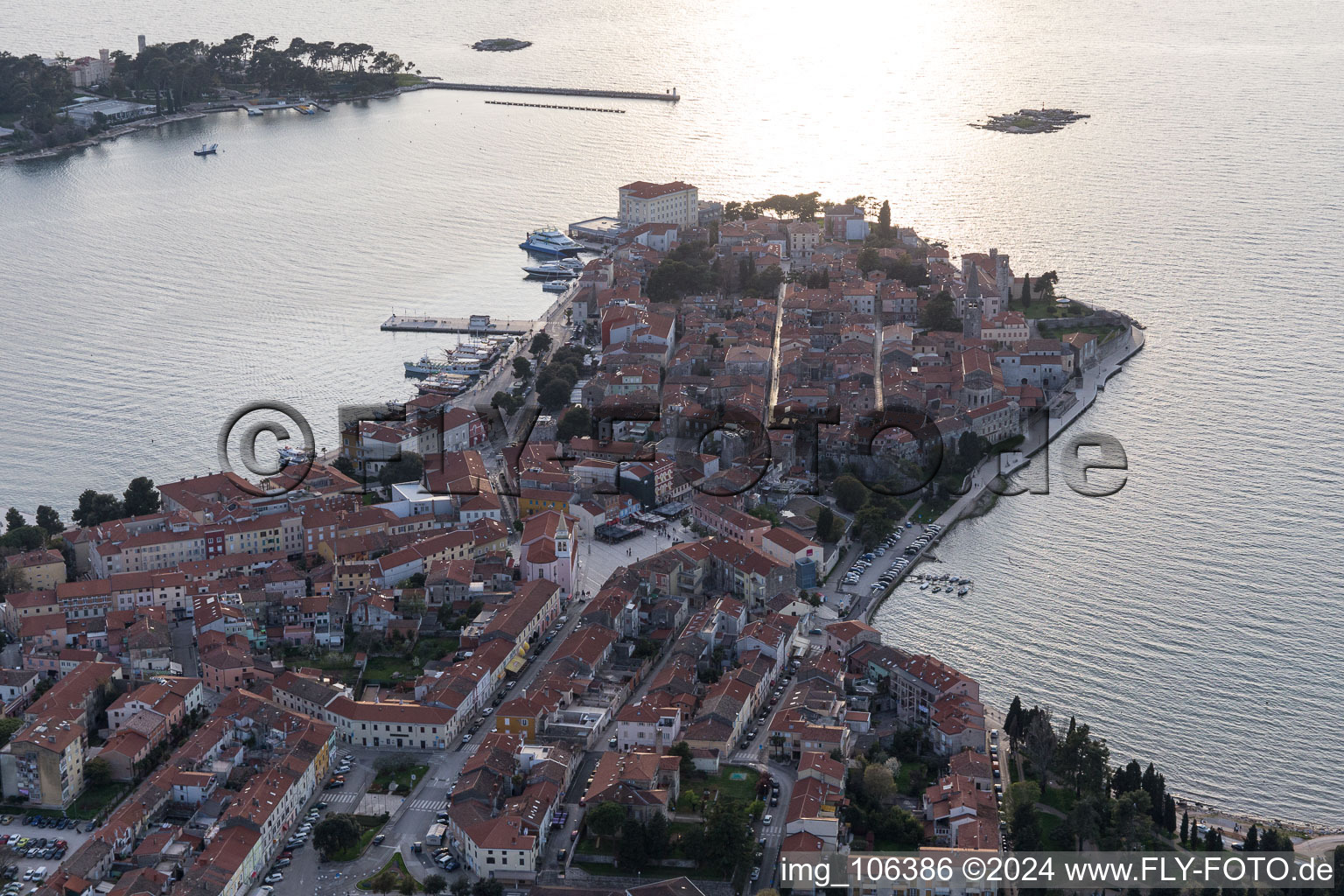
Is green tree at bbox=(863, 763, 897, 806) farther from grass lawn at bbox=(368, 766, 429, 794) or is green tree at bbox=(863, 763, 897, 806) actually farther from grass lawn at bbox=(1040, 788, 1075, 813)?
grass lawn at bbox=(368, 766, 429, 794)

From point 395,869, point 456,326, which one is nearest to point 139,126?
point 456,326

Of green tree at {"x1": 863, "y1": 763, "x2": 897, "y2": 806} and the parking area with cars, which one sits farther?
the parking area with cars

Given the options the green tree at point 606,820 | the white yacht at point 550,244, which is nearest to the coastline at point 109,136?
the white yacht at point 550,244

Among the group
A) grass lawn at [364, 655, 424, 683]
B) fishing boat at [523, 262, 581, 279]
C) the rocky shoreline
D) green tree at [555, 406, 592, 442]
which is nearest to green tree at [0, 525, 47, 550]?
grass lawn at [364, 655, 424, 683]

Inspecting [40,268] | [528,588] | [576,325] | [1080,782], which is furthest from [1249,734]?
[40,268]

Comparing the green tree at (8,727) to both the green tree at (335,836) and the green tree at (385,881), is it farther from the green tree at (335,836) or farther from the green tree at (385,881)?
the green tree at (385,881)

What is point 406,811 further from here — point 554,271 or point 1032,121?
point 1032,121
